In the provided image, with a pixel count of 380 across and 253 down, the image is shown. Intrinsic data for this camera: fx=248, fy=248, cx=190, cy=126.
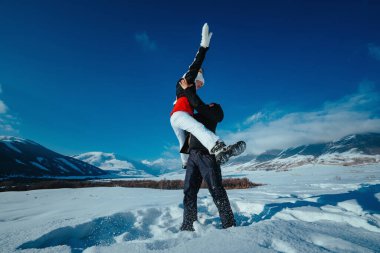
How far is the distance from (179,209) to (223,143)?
2116mm

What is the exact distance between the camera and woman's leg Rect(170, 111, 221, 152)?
3045 millimetres

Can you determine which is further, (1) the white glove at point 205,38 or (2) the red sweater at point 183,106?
(1) the white glove at point 205,38

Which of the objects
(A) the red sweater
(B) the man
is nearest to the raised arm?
(A) the red sweater

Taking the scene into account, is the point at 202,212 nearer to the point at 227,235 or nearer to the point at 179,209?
the point at 179,209

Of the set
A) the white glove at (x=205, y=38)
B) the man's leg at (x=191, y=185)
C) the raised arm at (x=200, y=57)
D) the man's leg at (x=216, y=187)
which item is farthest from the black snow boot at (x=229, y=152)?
the white glove at (x=205, y=38)

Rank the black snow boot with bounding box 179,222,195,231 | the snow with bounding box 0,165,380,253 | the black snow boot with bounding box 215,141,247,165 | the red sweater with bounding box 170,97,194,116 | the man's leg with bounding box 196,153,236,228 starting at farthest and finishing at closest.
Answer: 1. the red sweater with bounding box 170,97,194,116
2. the black snow boot with bounding box 179,222,195,231
3. the man's leg with bounding box 196,153,236,228
4. the black snow boot with bounding box 215,141,247,165
5. the snow with bounding box 0,165,380,253

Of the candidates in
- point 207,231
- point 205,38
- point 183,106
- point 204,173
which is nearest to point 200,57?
point 205,38

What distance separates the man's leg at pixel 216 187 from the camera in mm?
3143

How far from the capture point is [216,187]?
10.7ft

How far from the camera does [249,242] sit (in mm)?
1866

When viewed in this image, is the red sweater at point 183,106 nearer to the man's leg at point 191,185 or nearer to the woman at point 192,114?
the woman at point 192,114

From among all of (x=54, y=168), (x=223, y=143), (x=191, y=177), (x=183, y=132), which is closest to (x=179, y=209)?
(x=191, y=177)

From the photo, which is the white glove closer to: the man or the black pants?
the man

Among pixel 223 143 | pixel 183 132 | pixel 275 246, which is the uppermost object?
pixel 183 132
